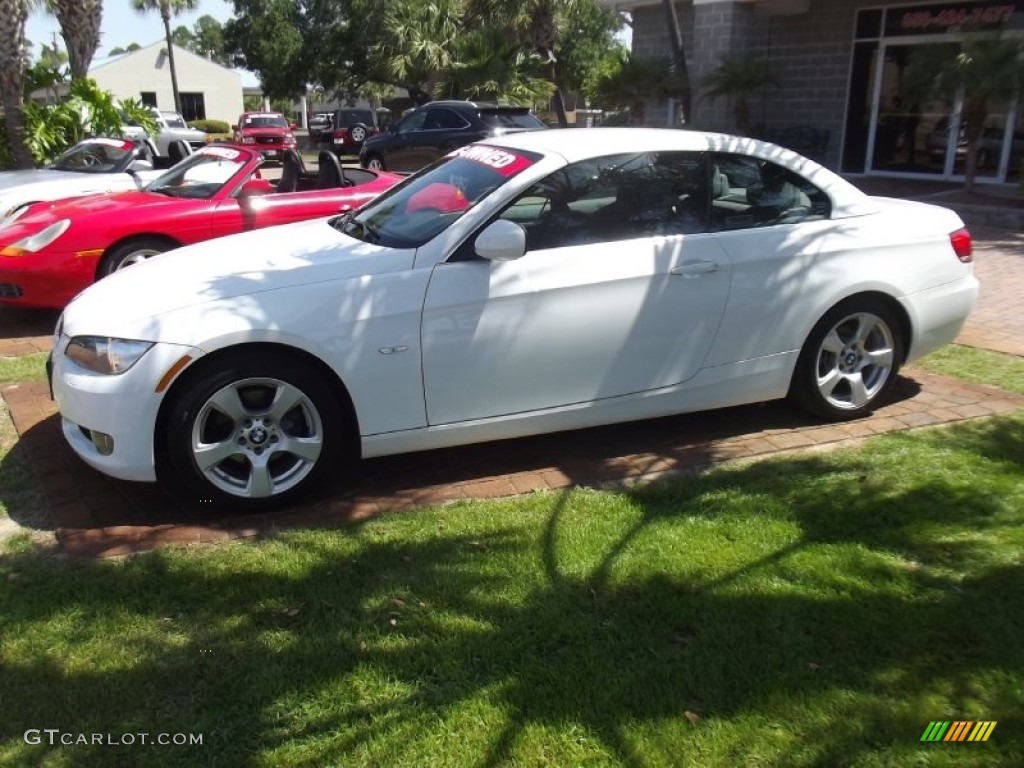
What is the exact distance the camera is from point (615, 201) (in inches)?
174

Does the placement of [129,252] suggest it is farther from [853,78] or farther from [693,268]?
[853,78]

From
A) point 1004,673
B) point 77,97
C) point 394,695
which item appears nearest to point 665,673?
point 394,695

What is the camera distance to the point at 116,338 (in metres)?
3.77

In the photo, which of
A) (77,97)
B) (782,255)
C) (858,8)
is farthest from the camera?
(858,8)

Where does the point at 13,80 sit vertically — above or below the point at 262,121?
above

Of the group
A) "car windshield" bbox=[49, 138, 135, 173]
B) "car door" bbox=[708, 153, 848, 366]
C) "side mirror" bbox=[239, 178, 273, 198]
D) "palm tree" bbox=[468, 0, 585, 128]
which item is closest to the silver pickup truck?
"car windshield" bbox=[49, 138, 135, 173]

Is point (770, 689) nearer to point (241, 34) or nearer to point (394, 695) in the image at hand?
point (394, 695)

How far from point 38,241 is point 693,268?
16.9ft

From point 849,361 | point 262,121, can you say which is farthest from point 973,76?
point 262,121

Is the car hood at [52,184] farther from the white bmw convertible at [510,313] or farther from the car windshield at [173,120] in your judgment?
the car windshield at [173,120]

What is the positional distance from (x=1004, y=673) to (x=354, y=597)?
6.97 ft

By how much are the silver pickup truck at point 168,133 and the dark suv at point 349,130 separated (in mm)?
4073

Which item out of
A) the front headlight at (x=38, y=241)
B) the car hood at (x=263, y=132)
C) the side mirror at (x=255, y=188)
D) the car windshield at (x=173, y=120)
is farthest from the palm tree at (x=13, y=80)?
the car windshield at (x=173, y=120)

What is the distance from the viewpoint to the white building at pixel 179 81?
5416 centimetres
